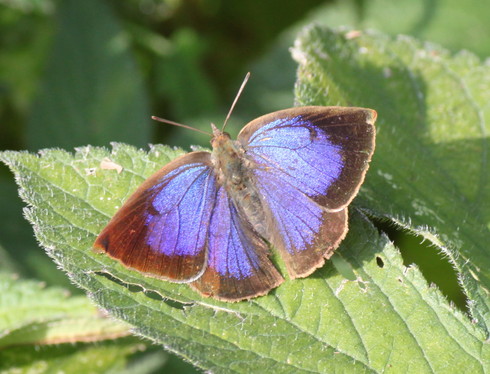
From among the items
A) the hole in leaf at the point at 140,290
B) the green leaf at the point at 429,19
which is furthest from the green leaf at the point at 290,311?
the green leaf at the point at 429,19

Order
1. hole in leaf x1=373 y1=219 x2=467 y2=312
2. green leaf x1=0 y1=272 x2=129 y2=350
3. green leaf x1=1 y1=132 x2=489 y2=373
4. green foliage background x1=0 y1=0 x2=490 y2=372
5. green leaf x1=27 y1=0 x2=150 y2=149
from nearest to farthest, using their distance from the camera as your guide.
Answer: green leaf x1=1 y1=132 x2=489 y2=373 → green leaf x1=0 y1=272 x2=129 y2=350 → green foliage background x1=0 y1=0 x2=490 y2=372 → hole in leaf x1=373 y1=219 x2=467 y2=312 → green leaf x1=27 y1=0 x2=150 y2=149

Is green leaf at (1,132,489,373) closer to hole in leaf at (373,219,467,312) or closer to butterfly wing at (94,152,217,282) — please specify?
butterfly wing at (94,152,217,282)

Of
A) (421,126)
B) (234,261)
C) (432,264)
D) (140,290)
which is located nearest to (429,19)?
(432,264)

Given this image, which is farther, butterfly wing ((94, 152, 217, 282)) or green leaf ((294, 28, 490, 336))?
green leaf ((294, 28, 490, 336))

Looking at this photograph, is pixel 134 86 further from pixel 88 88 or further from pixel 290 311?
pixel 290 311

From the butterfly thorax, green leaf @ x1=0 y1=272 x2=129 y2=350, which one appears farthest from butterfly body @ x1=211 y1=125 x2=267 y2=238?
green leaf @ x1=0 y1=272 x2=129 y2=350

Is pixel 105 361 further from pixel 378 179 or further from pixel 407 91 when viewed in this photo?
pixel 407 91

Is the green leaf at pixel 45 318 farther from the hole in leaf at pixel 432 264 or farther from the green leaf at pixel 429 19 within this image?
→ the green leaf at pixel 429 19

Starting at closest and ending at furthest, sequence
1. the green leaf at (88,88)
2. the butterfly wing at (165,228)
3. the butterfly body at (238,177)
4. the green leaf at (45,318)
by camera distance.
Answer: the butterfly wing at (165,228) < the butterfly body at (238,177) < the green leaf at (45,318) < the green leaf at (88,88)
